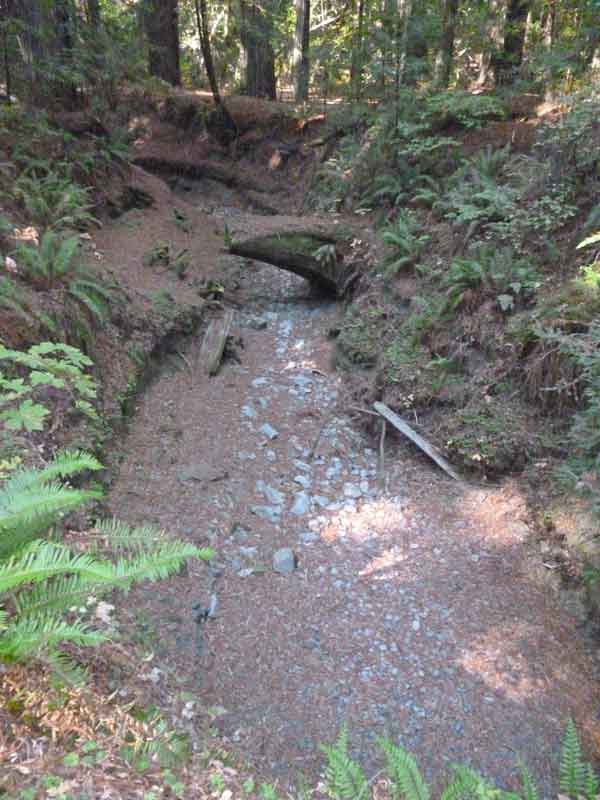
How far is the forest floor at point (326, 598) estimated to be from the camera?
4.47m

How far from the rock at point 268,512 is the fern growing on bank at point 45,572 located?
10.8ft

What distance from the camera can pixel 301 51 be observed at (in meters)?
16.0

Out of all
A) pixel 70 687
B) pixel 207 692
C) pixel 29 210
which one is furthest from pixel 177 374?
pixel 70 687

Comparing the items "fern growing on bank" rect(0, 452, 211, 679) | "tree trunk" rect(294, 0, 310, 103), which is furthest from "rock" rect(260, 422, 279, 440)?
"tree trunk" rect(294, 0, 310, 103)

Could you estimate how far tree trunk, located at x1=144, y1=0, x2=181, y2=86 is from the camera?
15792 mm

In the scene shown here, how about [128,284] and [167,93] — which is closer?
[128,284]

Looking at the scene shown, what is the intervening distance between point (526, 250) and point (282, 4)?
12.2 metres

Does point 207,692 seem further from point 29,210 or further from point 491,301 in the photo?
point 29,210

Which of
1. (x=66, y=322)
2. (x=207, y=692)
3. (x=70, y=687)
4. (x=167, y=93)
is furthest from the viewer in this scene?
(x=167, y=93)

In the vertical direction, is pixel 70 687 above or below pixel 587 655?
above

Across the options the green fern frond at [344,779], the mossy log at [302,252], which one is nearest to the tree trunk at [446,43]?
the mossy log at [302,252]

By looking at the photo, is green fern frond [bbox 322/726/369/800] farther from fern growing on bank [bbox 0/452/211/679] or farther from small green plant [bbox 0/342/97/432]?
small green plant [bbox 0/342/97/432]

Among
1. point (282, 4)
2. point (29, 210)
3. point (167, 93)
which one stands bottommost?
point (29, 210)

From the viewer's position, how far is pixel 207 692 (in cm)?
454
